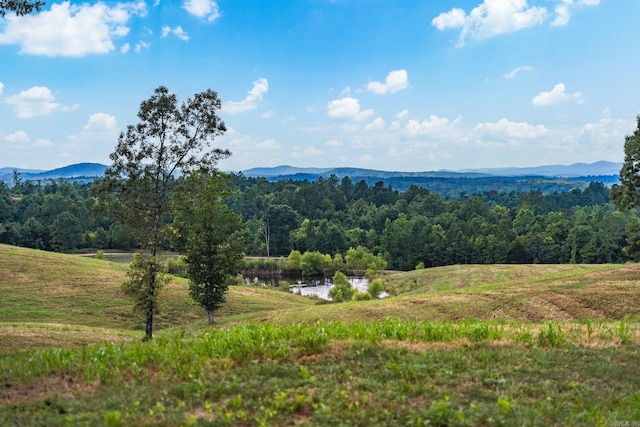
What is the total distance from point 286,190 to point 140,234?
15413 centimetres

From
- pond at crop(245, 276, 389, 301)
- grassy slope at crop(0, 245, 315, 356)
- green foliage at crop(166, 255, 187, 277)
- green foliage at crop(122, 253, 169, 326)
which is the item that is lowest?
pond at crop(245, 276, 389, 301)

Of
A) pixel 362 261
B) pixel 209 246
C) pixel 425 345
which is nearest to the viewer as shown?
pixel 425 345

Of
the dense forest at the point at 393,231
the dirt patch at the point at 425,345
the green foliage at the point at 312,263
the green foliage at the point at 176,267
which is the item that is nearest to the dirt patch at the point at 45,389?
the dirt patch at the point at 425,345

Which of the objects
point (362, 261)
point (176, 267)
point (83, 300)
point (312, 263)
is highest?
point (83, 300)

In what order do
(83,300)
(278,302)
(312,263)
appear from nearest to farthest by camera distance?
(83,300) → (278,302) → (312,263)

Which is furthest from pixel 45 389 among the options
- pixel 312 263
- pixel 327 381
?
pixel 312 263

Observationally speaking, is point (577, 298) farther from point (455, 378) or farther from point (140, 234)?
point (140, 234)

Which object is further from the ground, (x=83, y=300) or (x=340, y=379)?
(x=340, y=379)

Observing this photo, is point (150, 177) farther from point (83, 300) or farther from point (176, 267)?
point (176, 267)

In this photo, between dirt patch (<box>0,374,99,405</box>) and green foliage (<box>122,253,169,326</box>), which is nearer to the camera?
dirt patch (<box>0,374,99,405</box>)

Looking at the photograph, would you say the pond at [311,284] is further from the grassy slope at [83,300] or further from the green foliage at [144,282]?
the green foliage at [144,282]

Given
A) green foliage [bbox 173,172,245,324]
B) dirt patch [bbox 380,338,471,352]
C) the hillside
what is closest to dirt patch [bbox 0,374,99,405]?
dirt patch [bbox 380,338,471,352]

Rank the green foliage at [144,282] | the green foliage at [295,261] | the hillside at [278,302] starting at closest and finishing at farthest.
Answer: the green foliage at [144,282] → the hillside at [278,302] → the green foliage at [295,261]

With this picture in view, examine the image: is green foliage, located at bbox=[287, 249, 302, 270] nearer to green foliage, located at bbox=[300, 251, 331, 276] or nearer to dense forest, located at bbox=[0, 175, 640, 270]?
green foliage, located at bbox=[300, 251, 331, 276]
